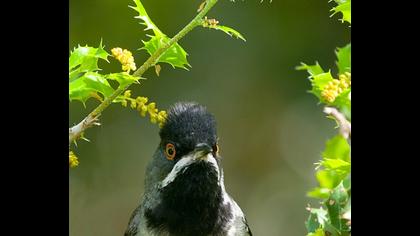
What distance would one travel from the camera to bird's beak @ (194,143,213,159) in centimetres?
215

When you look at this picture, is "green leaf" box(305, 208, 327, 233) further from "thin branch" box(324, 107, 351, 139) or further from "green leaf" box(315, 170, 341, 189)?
"thin branch" box(324, 107, 351, 139)

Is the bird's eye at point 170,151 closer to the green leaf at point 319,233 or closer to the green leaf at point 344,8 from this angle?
the green leaf at point 319,233

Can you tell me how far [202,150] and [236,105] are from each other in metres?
2.46

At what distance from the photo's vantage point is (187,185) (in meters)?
2.30

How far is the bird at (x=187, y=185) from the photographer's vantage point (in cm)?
223

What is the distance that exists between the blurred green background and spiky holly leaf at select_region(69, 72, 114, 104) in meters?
0.67

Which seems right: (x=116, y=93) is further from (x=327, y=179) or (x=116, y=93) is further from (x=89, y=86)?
(x=327, y=179)

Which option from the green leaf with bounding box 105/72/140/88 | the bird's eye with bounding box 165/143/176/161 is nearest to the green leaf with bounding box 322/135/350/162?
the bird's eye with bounding box 165/143/176/161

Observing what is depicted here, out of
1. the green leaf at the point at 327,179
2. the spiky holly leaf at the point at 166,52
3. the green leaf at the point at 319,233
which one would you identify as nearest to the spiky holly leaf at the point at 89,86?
the spiky holly leaf at the point at 166,52
